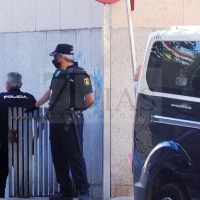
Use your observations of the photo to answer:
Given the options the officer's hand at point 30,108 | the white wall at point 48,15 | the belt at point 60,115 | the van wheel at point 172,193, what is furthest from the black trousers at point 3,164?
the van wheel at point 172,193

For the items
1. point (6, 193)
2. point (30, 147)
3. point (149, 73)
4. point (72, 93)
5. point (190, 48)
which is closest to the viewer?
point (190, 48)

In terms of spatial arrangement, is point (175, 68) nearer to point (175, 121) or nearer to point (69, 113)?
point (175, 121)

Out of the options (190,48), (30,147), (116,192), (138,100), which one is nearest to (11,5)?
(30,147)

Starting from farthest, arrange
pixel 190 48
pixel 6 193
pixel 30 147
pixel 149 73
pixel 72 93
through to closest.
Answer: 1. pixel 6 193
2. pixel 30 147
3. pixel 72 93
4. pixel 149 73
5. pixel 190 48

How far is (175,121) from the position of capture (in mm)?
5152

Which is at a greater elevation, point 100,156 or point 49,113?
point 49,113

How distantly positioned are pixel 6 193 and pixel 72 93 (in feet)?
6.83

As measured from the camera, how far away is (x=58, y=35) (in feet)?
28.2

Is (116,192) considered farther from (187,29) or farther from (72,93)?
(187,29)

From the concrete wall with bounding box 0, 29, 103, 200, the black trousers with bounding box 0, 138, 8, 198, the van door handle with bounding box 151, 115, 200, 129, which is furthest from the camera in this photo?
the black trousers with bounding box 0, 138, 8, 198

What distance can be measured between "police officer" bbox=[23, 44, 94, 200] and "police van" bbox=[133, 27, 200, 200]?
1443 mm

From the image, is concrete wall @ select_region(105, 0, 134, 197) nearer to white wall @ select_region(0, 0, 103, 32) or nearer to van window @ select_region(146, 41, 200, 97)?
white wall @ select_region(0, 0, 103, 32)

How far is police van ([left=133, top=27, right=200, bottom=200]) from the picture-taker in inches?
194

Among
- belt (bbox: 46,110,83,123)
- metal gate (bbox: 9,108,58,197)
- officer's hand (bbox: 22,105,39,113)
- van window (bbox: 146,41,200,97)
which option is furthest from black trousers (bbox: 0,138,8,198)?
van window (bbox: 146,41,200,97)
